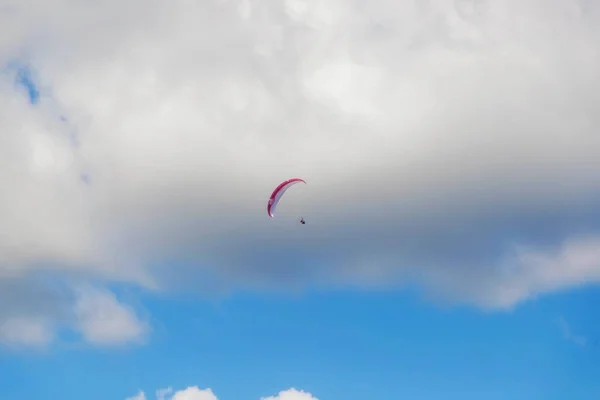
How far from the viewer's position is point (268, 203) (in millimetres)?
165500

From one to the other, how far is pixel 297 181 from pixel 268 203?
920 centimetres

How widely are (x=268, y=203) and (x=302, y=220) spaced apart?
906cm

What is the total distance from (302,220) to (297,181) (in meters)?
9.53

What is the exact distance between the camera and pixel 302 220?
165 metres

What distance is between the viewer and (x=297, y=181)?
6388 inches
